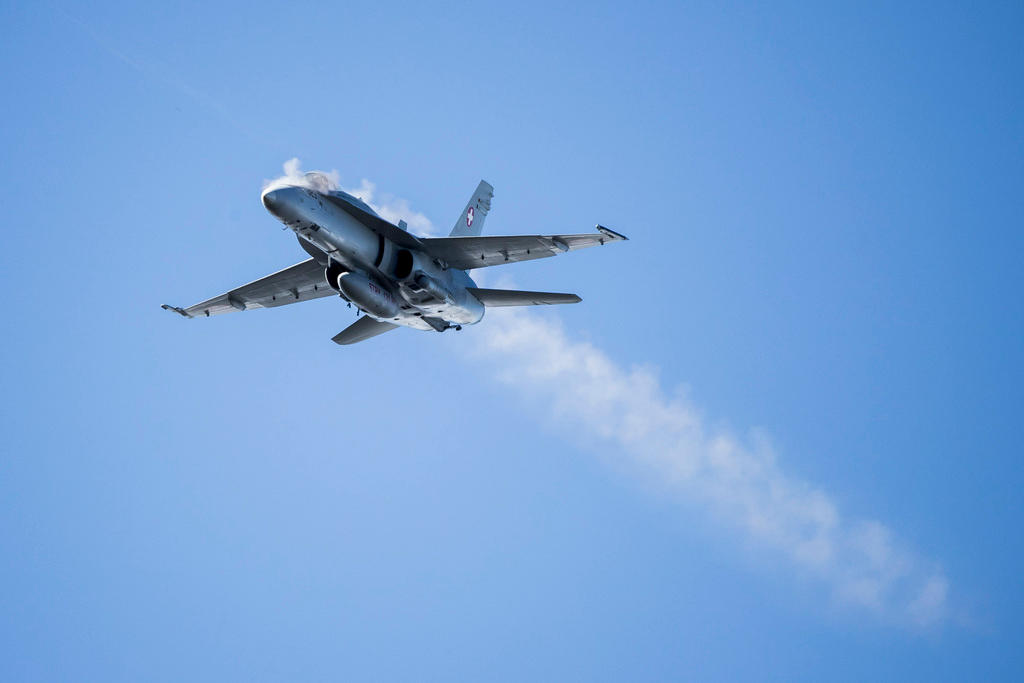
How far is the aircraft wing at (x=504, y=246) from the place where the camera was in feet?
118

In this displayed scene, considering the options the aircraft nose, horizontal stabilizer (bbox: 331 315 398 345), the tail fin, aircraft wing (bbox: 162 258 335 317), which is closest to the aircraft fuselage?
the aircraft nose

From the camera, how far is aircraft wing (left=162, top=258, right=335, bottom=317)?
39812 mm

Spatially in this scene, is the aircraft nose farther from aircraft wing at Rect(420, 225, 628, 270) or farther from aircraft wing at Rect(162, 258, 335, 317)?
aircraft wing at Rect(162, 258, 335, 317)

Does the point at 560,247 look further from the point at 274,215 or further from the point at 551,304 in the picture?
the point at 274,215

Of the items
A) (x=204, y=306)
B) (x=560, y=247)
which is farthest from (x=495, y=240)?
(x=204, y=306)

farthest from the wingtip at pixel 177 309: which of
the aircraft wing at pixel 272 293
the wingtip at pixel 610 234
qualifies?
the wingtip at pixel 610 234

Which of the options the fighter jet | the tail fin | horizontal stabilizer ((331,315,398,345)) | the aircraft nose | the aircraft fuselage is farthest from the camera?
the tail fin

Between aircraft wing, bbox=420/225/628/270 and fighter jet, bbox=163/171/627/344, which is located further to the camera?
aircraft wing, bbox=420/225/628/270

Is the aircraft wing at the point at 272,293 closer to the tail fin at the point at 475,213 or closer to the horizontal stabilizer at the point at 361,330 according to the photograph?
the horizontal stabilizer at the point at 361,330

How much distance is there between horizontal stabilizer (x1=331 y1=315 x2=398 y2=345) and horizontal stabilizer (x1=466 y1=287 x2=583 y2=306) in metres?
4.04

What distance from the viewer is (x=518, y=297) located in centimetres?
3916

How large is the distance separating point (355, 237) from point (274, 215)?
2.98 metres

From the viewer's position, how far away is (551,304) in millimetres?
39094

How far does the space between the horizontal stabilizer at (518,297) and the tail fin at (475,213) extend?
5.27 m
